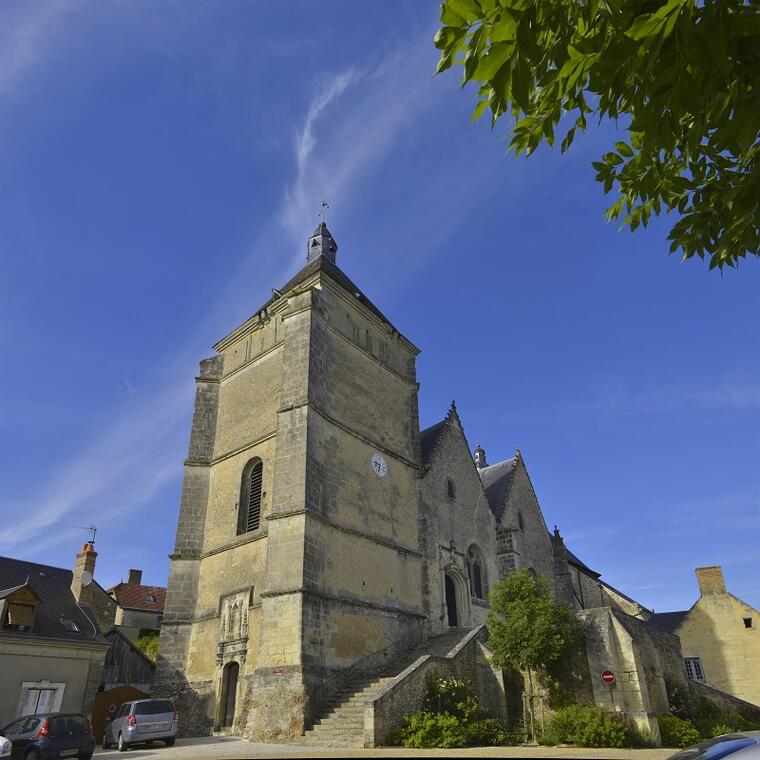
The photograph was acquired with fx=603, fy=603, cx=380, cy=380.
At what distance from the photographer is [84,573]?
21.5 meters

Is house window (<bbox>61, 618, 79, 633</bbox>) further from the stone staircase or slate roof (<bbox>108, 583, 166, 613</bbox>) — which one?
slate roof (<bbox>108, 583, 166, 613</bbox>)

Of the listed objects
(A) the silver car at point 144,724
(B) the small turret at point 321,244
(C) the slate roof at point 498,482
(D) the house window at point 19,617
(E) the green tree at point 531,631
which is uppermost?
(B) the small turret at point 321,244

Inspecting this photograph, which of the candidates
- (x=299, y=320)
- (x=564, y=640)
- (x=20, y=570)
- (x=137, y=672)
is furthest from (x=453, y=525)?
(x=20, y=570)

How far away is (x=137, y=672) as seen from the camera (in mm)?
22344

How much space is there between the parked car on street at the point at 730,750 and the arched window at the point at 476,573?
17.9 meters

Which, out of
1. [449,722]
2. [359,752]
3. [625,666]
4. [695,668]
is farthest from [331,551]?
[695,668]

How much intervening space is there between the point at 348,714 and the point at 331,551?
401 centimetres

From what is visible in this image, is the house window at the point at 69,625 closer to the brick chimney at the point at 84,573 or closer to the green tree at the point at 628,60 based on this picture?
the brick chimney at the point at 84,573

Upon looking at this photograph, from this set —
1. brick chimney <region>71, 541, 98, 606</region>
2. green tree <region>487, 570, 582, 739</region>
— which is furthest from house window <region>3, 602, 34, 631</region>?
green tree <region>487, 570, 582, 739</region>

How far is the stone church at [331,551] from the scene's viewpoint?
45.5 ft

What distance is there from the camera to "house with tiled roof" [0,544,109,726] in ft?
54.1

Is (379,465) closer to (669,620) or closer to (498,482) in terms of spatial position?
(498,482)

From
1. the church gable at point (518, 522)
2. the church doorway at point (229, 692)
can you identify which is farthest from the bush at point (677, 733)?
the church doorway at point (229, 692)

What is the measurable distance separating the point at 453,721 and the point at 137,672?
48.9 ft
